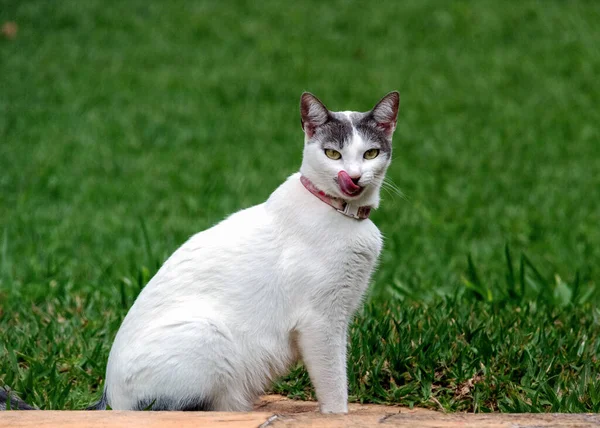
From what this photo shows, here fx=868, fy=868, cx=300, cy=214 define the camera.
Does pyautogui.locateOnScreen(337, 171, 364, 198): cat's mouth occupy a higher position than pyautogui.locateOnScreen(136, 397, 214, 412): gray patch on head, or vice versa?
pyautogui.locateOnScreen(337, 171, 364, 198): cat's mouth

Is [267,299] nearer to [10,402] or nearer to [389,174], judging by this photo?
[10,402]

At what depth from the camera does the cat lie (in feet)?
10.1

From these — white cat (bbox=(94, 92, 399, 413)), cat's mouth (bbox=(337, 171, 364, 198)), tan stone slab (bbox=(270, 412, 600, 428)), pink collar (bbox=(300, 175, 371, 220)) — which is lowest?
tan stone slab (bbox=(270, 412, 600, 428))

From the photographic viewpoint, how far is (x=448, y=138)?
30.3 ft

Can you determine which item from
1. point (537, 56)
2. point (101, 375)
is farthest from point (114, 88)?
point (101, 375)

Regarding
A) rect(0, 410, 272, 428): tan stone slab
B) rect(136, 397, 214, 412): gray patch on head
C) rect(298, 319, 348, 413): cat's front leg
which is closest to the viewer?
rect(0, 410, 272, 428): tan stone slab

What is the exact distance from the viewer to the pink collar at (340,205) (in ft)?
10.7

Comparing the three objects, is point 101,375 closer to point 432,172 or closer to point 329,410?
point 329,410

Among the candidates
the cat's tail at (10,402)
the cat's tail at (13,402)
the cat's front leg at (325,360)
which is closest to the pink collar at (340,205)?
the cat's front leg at (325,360)

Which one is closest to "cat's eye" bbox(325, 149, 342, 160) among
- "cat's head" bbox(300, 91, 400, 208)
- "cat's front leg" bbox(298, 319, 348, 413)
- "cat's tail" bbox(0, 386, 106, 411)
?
"cat's head" bbox(300, 91, 400, 208)

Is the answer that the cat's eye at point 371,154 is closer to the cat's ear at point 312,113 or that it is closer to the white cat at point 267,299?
the white cat at point 267,299

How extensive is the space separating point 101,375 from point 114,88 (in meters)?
6.79

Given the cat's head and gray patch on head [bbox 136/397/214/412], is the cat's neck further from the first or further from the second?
gray patch on head [bbox 136/397/214/412]

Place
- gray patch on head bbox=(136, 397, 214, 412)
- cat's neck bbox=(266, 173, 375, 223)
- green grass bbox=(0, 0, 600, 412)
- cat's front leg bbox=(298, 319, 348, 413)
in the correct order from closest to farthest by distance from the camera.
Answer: gray patch on head bbox=(136, 397, 214, 412), cat's front leg bbox=(298, 319, 348, 413), cat's neck bbox=(266, 173, 375, 223), green grass bbox=(0, 0, 600, 412)
